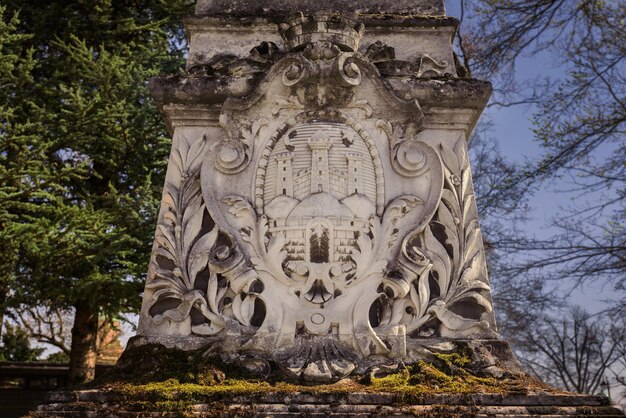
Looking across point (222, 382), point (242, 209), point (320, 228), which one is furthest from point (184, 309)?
point (320, 228)

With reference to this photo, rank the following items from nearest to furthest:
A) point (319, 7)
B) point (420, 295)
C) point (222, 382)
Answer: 1. point (222, 382)
2. point (420, 295)
3. point (319, 7)

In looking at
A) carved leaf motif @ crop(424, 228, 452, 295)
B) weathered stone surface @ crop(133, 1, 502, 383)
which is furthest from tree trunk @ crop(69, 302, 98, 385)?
carved leaf motif @ crop(424, 228, 452, 295)

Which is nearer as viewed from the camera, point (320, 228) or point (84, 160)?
point (320, 228)

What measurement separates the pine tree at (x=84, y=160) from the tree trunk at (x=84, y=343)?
2 centimetres

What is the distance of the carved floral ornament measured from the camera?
12.8ft

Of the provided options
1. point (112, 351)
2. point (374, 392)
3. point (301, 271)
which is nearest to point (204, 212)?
point (301, 271)

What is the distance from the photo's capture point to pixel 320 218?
158 inches

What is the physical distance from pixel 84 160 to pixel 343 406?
953 cm

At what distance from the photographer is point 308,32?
4.53 metres

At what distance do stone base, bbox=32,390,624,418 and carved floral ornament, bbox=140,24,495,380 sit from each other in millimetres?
300

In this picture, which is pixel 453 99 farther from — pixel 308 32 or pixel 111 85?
pixel 111 85

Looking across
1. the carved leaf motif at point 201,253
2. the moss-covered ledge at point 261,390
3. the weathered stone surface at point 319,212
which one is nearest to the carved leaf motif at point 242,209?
the weathered stone surface at point 319,212

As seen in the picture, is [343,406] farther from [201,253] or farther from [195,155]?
[195,155]

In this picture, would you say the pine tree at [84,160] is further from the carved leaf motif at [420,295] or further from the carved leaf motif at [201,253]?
the carved leaf motif at [420,295]
